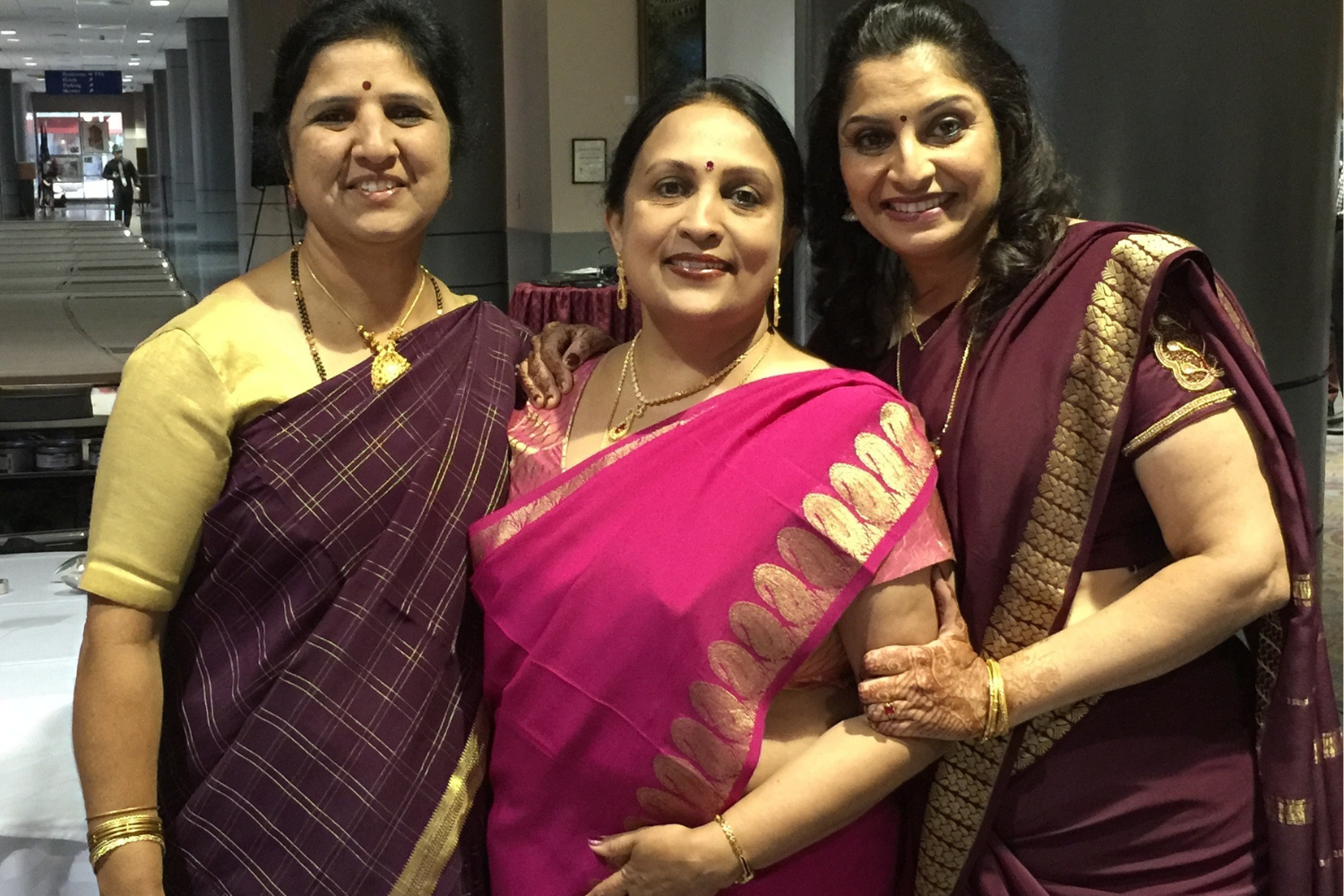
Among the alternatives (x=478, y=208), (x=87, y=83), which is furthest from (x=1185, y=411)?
(x=87, y=83)

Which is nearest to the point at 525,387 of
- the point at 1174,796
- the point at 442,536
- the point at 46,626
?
the point at 442,536

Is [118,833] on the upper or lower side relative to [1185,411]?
lower

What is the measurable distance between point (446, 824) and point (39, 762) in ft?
2.89

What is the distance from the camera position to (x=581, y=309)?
2.41 m

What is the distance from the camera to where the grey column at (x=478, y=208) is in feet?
21.1

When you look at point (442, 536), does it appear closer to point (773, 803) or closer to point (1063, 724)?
point (773, 803)

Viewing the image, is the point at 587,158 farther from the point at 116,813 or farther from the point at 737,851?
the point at 737,851

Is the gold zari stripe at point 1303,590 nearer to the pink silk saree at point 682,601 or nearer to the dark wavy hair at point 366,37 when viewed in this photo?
the pink silk saree at point 682,601

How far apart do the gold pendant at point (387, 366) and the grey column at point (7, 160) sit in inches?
1106

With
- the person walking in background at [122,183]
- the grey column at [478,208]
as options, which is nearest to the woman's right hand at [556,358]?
the grey column at [478,208]

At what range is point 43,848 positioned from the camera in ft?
6.24

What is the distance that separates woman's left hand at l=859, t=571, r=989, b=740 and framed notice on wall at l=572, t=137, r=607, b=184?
20.9 feet

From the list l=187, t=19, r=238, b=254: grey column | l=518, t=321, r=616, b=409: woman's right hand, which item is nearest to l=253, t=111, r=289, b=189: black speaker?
l=518, t=321, r=616, b=409: woman's right hand

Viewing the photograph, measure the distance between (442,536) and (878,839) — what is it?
0.61 m
